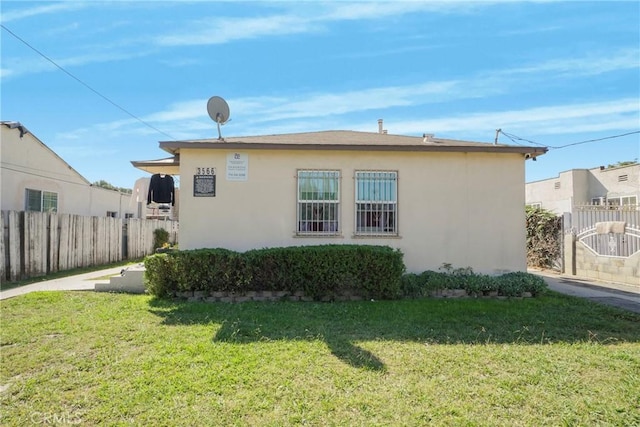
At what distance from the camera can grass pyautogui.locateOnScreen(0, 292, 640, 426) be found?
2.94 m

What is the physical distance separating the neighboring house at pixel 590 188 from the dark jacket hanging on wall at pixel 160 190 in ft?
54.8

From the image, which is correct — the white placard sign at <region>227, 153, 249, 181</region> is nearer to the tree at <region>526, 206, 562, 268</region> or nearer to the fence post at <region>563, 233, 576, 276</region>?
the fence post at <region>563, 233, 576, 276</region>

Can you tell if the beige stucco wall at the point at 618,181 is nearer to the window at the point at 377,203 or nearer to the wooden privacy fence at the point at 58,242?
the window at the point at 377,203

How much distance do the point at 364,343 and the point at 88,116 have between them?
13.9 meters

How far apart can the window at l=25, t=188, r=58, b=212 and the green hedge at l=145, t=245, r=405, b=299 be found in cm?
1007

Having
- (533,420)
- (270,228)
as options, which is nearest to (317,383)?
(533,420)

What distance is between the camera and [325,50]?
32.0 feet

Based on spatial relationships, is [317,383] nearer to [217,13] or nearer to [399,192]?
[399,192]

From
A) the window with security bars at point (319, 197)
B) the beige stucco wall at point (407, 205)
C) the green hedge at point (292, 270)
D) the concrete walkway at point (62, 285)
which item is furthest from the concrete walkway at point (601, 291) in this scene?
the concrete walkway at point (62, 285)

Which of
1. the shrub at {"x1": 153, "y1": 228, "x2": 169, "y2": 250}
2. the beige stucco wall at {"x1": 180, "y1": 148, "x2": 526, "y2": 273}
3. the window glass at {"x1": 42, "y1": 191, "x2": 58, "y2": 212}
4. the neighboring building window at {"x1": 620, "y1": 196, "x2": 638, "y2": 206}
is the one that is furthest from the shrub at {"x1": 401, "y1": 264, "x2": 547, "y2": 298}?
the window glass at {"x1": 42, "y1": 191, "x2": 58, "y2": 212}

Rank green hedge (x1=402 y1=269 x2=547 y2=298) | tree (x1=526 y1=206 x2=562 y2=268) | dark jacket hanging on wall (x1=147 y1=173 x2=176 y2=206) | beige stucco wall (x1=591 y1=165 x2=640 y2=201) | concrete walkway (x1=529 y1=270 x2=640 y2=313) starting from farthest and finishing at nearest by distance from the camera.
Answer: beige stucco wall (x1=591 y1=165 x2=640 y2=201) → tree (x1=526 y1=206 x2=562 y2=268) → dark jacket hanging on wall (x1=147 y1=173 x2=176 y2=206) → green hedge (x1=402 y1=269 x2=547 y2=298) → concrete walkway (x1=529 y1=270 x2=640 y2=313)

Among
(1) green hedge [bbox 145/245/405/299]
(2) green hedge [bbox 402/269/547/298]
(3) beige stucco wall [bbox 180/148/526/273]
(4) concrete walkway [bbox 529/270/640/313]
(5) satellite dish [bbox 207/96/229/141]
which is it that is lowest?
(4) concrete walkway [bbox 529/270/640/313]

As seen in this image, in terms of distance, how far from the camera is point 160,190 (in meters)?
8.66

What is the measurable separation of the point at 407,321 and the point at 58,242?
11013mm
